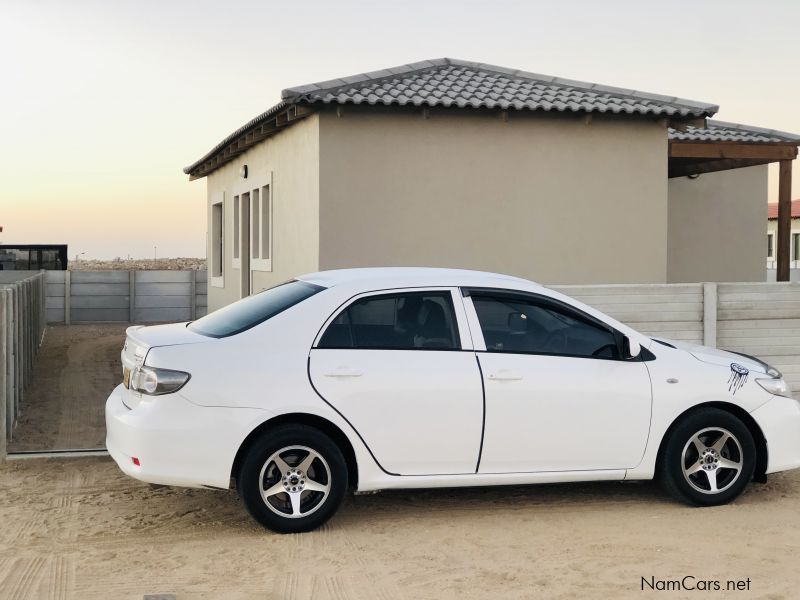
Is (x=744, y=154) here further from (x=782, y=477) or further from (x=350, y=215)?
(x=782, y=477)

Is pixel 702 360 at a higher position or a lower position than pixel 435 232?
lower

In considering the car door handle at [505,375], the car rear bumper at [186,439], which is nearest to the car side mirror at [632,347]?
the car door handle at [505,375]

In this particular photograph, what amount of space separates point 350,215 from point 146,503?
6924 millimetres

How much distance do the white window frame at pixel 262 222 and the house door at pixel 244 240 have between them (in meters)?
0.77

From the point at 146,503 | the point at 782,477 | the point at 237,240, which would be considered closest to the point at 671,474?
the point at 782,477

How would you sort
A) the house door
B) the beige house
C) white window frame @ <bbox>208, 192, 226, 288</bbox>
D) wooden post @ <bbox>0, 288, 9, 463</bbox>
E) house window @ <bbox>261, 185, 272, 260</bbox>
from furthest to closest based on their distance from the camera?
white window frame @ <bbox>208, 192, 226, 288</bbox>, the house door, house window @ <bbox>261, 185, 272, 260</bbox>, the beige house, wooden post @ <bbox>0, 288, 9, 463</bbox>

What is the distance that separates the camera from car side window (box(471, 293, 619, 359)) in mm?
6703

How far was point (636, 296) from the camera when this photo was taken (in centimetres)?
1019

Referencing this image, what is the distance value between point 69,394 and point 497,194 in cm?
634

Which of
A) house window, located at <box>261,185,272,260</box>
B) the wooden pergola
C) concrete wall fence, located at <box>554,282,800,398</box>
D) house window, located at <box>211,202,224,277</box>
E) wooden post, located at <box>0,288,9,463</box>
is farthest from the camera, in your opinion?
house window, located at <box>211,202,224,277</box>

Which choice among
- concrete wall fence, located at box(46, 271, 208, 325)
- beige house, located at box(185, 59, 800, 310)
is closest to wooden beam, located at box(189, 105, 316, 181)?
beige house, located at box(185, 59, 800, 310)

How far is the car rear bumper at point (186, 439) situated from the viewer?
601cm

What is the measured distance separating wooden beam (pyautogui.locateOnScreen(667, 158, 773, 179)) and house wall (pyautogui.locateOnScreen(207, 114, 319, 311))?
7060mm

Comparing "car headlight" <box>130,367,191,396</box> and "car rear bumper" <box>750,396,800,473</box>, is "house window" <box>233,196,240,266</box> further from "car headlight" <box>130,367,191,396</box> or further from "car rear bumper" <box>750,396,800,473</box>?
"car rear bumper" <box>750,396,800,473</box>
